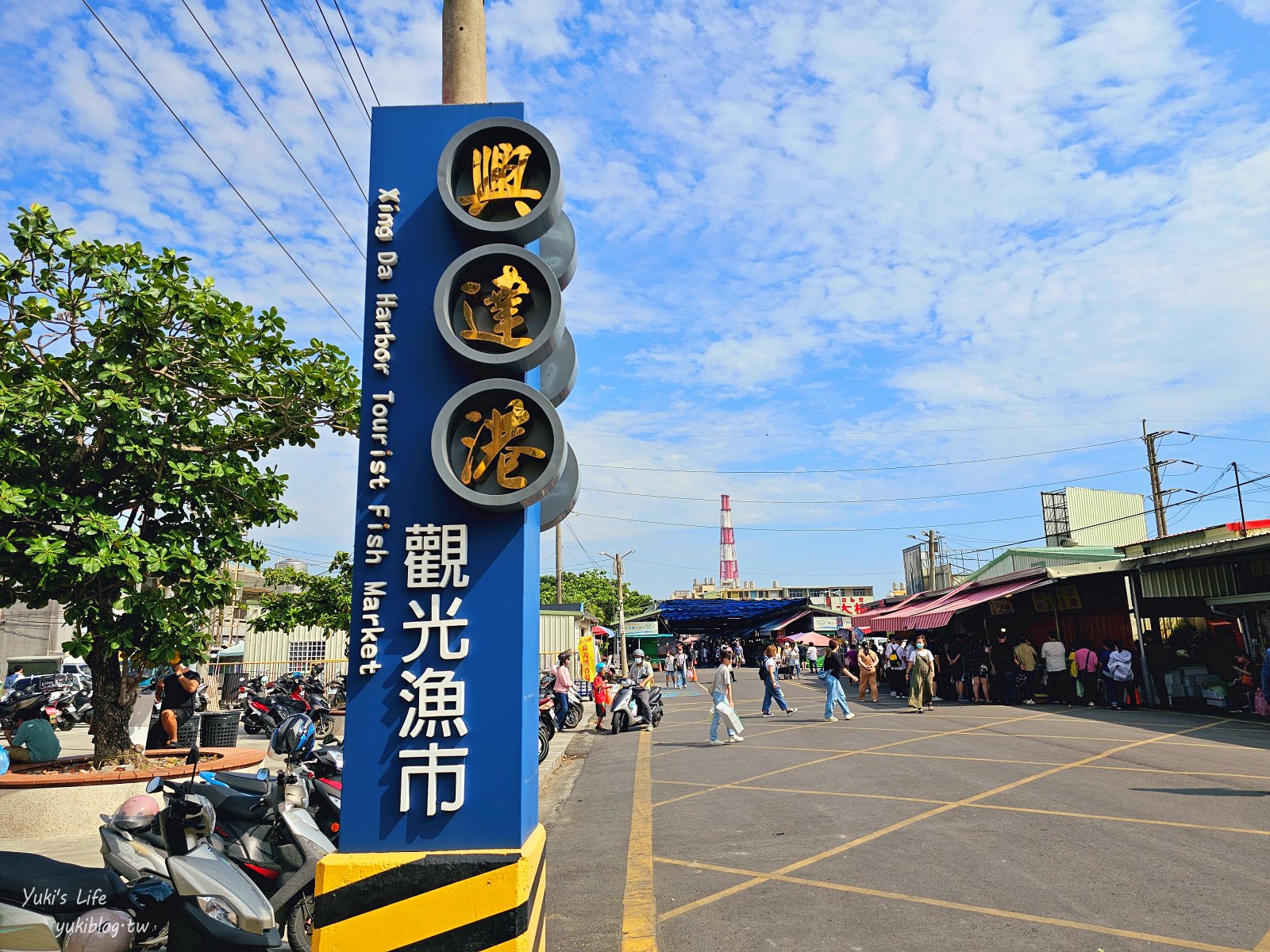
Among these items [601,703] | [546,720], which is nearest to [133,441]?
[546,720]

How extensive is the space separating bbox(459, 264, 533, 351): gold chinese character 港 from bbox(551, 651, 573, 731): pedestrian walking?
44.5 ft

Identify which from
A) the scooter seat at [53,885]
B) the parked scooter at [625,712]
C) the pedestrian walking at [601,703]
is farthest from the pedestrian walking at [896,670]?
the scooter seat at [53,885]

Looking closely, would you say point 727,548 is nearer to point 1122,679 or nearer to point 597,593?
point 597,593

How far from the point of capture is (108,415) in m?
7.59

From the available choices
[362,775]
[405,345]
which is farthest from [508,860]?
[405,345]

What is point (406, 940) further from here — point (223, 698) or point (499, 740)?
point (223, 698)

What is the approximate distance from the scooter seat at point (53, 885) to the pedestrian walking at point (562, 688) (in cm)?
1244

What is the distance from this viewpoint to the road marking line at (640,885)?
5.04m

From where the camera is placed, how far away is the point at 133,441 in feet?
24.8

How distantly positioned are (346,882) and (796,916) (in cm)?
301

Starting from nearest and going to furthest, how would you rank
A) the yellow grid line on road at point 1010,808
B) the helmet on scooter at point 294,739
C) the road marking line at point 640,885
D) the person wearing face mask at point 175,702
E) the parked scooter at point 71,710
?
1. the road marking line at point 640,885
2. the helmet on scooter at point 294,739
3. the yellow grid line on road at point 1010,808
4. the person wearing face mask at point 175,702
5. the parked scooter at point 71,710

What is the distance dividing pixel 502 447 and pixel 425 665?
1.01 meters

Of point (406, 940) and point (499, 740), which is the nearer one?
point (406, 940)

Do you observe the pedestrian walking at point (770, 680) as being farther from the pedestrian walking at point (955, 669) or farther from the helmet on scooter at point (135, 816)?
the helmet on scooter at point (135, 816)
